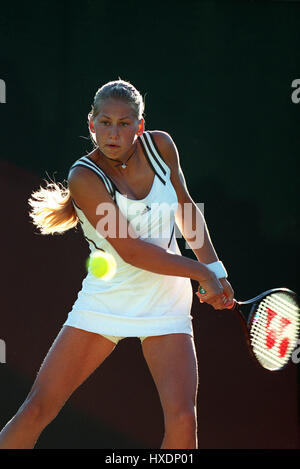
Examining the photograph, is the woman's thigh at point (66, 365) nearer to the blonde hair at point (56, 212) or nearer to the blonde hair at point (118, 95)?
the blonde hair at point (56, 212)

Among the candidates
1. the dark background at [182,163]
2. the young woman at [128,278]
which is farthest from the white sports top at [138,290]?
the dark background at [182,163]

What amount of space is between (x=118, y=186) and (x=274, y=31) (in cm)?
177

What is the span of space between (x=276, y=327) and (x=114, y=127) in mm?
1051

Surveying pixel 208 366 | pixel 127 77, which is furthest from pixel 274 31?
pixel 208 366

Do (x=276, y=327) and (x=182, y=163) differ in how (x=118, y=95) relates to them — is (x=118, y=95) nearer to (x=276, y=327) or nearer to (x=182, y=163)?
(x=276, y=327)

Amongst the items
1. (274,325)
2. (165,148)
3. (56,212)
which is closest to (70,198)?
(56,212)

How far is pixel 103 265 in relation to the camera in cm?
310

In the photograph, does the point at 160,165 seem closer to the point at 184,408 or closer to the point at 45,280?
the point at 184,408

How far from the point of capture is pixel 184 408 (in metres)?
2.83

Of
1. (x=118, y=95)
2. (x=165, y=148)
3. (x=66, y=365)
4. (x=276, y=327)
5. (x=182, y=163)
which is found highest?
(x=118, y=95)

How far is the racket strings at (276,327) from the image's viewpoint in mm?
3209

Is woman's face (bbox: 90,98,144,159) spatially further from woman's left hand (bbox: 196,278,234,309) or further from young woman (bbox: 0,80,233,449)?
woman's left hand (bbox: 196,278,234,309)

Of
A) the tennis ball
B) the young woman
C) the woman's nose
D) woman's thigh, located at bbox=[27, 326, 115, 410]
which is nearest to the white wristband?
the young woman

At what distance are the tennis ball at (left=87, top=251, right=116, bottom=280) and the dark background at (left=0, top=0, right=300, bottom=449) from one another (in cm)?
115
